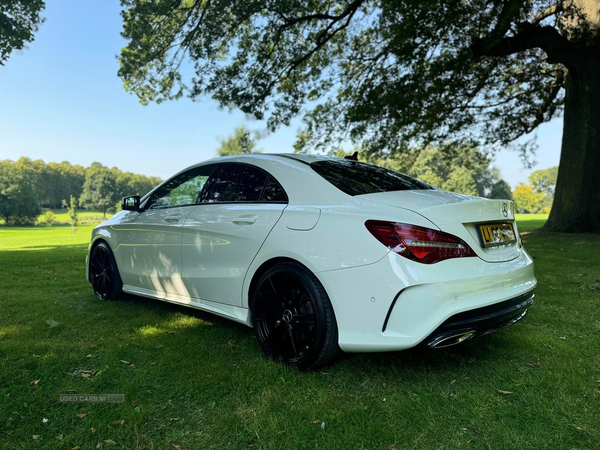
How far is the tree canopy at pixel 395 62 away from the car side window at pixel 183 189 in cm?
749

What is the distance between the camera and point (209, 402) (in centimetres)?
237

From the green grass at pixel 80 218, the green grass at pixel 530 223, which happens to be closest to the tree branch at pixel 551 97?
the green grass at pixel 530 223

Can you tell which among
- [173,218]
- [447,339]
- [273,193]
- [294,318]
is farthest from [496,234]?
[173,218]

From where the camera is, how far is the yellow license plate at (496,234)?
256 cm

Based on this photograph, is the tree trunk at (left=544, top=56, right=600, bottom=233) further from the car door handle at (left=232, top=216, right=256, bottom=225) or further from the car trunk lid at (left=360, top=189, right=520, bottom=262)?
the car door handle at (left=232, top=216, right=256, bottom=225)

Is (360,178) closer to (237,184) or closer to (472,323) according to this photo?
(237,184)

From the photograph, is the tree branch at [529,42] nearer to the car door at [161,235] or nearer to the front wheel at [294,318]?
the car door at [161,235]

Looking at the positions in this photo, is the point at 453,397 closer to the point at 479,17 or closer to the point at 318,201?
the point at 318,201

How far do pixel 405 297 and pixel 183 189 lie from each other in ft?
8.29

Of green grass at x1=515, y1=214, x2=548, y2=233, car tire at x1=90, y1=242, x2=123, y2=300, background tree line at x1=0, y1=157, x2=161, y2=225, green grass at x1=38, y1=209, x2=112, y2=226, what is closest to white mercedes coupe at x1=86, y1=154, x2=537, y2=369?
car tire at x1=90, y1=242, x2=123, y2=300

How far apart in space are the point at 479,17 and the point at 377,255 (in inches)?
411

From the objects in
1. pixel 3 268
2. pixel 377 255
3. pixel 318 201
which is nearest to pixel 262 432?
pixel 377 255

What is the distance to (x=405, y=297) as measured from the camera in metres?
2.27

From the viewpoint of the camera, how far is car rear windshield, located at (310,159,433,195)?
289 centimetres
